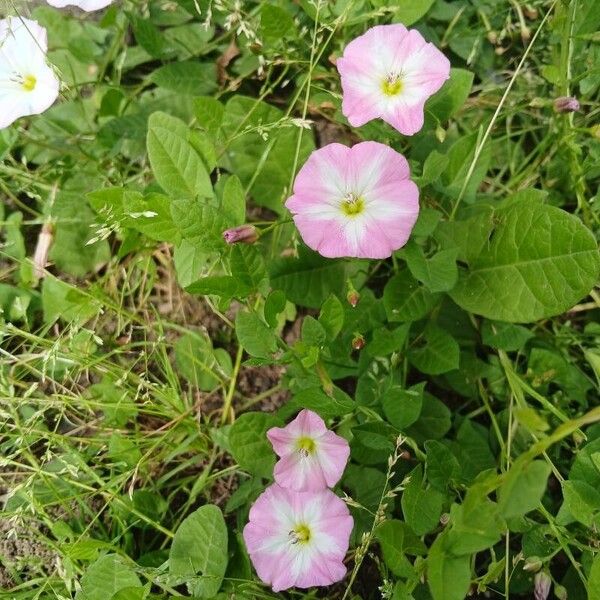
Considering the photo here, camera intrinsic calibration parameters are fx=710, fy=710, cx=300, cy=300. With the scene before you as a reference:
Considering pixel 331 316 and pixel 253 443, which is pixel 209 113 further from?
pixel 253 443

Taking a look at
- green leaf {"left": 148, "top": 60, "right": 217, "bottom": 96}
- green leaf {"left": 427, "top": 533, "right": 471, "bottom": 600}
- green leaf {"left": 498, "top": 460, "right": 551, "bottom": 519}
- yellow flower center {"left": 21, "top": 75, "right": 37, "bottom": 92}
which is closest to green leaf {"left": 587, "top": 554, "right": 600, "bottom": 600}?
green leaf {"left": 427, "top": 533, "right": 471, "bottom": 600}

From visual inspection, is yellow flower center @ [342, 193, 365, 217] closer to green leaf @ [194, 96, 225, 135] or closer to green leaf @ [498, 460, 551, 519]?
green leaf @ [194, 96, 225, 135]

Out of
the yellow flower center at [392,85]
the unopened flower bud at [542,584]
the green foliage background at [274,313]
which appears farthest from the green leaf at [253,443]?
the yellow flower center at [392,85]

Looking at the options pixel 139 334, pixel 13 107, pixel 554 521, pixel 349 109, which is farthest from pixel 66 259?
pixel 554 521

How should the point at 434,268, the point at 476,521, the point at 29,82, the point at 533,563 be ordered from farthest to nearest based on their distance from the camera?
1. the point at 29,82
2. the point at 434,268
3. the point at 533,563
4. the point at 476,521

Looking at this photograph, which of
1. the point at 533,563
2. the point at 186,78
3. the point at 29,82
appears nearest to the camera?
the point at 533,563

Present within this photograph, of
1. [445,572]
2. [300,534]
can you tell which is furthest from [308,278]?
[445,572]

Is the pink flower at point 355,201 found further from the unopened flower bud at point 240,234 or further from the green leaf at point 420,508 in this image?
the green leaf at point 420,508
